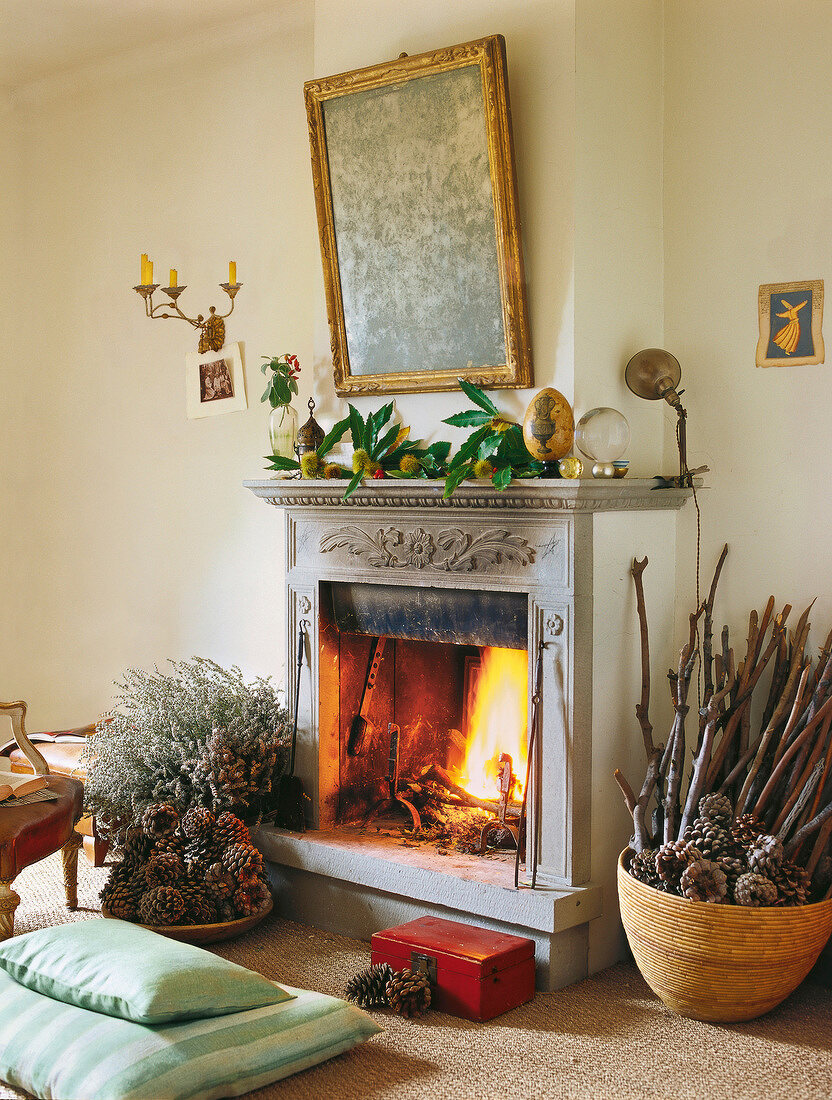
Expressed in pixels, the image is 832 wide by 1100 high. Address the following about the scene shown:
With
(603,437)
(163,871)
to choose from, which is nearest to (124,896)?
(163,871)

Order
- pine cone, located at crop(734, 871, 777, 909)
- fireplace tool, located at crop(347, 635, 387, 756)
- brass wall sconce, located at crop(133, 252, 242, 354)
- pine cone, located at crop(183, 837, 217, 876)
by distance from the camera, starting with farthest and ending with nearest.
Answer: brass wall sconce, located at crop(133, 252, 242, 354) → fireplace tool, located at crop(347, 635, 387, 756) → pine cone, located at crop(183, 837, 217, 876) → pine cone, located at crop(734, 871, 777, 909)

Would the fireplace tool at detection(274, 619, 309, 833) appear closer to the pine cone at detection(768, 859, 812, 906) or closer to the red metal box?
the red metal box

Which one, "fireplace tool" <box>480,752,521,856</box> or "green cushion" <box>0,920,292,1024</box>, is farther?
"fireplace tool" <box>480,752,521,856</box>

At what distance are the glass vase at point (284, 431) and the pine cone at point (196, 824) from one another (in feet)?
3.98

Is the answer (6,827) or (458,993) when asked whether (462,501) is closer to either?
(458,993)

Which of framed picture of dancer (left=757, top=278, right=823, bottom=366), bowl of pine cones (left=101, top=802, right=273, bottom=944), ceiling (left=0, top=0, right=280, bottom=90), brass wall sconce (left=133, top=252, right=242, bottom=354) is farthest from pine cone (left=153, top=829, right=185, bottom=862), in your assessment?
ceiling (left=0, top=0, right=280, bottom=90)

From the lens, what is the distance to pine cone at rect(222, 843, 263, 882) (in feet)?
11.0

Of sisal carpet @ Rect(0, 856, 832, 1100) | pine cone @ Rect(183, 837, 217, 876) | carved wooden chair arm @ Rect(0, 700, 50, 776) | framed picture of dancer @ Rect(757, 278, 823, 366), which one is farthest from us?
carved wooden chair arm @ Rect(0, 700, 50, 776)

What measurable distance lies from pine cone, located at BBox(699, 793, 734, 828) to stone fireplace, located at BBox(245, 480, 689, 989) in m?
0.35

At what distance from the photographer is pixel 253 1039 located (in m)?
2.57

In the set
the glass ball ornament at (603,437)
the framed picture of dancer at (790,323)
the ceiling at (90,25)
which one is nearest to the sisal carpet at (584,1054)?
the glass ball ornament at (603,437)

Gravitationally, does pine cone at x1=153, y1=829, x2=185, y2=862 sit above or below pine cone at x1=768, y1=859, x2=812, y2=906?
below

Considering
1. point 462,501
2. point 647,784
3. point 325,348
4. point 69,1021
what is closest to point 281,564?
point 325,348

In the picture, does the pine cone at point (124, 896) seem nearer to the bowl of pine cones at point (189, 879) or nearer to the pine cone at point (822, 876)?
the bowl of pine cones at point (189, 879)
